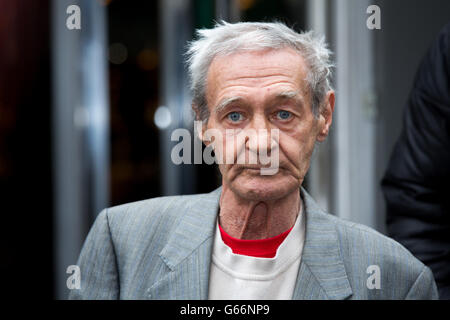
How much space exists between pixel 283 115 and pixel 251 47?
0.41ft

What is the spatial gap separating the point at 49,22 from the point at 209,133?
1.83 meters

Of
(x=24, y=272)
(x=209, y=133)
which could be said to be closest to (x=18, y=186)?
(x=24, y=272)

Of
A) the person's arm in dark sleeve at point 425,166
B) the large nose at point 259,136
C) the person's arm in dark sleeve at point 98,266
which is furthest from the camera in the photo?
the person's arm in dark sleeve at point 425,166

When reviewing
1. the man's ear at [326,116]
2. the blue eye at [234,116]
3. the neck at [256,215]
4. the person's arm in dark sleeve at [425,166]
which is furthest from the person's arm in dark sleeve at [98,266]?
the person's arm in dark sleeve at [425,166]

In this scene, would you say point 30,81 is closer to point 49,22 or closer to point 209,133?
point 49,22

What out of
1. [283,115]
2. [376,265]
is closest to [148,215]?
[283,115]

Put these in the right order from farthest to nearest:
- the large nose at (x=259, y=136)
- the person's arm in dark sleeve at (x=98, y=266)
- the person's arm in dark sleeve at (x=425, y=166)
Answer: the person's arm in dark sleeve at (x=425, y=166), the person's arm in dark sleeve at (x=98, y=266), the large nose at (x=259, y=136)

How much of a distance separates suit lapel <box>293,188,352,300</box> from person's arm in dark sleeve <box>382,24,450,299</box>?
0.21m

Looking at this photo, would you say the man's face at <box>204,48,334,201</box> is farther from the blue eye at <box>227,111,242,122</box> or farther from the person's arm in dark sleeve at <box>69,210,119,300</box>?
the person's arm in dark sleeve at <box>69,210,119,300</box>

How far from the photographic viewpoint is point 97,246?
973mm

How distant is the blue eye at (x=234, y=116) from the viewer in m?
0.84

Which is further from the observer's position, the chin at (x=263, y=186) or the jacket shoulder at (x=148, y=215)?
the jacket shoulder at (x=148, y=215)

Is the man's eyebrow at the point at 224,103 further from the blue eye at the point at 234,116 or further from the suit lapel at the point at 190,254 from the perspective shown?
the suit lapel at the point at 190,254

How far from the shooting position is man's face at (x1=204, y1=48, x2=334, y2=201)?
827 millimetres
